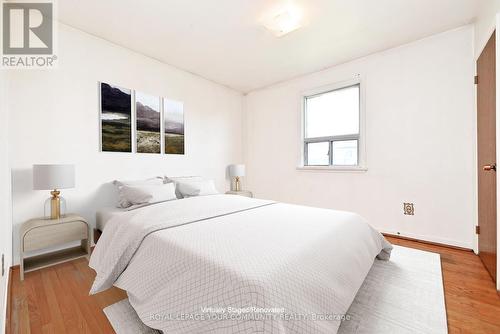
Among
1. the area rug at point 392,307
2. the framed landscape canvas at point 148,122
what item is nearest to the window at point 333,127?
the area rug at point 392,307

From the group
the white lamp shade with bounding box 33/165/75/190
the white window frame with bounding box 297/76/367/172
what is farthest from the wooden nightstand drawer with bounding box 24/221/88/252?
the white window frame with bounding box 297/76/367/172

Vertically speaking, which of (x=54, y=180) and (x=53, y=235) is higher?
(x=54, y=180)

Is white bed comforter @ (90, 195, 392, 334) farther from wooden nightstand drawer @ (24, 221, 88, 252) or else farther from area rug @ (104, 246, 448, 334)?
wooden nightstand drawer @ (24, 221, 88, 252)

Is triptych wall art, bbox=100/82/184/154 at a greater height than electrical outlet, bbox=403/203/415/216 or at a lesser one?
greater

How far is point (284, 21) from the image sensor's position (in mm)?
2334

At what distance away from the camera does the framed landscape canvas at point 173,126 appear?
3355 mm

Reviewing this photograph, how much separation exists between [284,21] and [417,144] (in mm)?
2269

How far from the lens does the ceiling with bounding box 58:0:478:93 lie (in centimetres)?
220

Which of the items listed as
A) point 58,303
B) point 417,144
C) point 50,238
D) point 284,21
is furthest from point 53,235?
point 417,144

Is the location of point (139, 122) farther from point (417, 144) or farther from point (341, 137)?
point (417, 144)

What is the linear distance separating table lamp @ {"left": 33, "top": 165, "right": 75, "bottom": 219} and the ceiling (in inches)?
65.1

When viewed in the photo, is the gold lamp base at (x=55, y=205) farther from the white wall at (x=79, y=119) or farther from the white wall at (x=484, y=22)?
the white wall at (x=484, y=22)

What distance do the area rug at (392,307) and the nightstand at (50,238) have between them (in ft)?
3.52

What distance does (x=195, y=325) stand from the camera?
97cm
